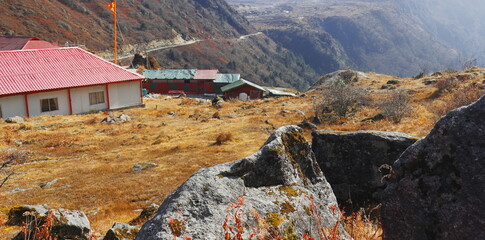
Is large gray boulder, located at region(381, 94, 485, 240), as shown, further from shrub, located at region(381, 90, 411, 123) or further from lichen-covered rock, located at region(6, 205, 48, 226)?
shrub, located at region(381, 90, 411, 123)

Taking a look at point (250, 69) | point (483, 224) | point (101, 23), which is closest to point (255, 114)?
point (483, 224)

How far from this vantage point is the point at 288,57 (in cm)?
17512

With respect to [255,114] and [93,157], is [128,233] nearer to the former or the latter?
[93,157]

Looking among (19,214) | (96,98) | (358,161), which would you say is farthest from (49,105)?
(358,161)

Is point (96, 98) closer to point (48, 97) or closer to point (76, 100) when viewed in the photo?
point (76, 100)

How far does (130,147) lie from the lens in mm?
21938

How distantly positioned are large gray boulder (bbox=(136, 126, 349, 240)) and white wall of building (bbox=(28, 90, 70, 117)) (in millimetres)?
30960

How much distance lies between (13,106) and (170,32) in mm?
95886

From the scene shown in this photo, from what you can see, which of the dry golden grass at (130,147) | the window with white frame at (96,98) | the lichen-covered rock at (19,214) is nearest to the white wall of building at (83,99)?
the window with white frame at (96,98)

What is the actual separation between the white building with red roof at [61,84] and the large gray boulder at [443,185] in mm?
32291

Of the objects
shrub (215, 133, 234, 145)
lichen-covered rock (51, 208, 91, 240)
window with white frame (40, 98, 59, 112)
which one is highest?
lichen-covered rock (51, 208, 91, 240)

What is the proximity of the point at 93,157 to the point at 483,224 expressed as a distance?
746 inches

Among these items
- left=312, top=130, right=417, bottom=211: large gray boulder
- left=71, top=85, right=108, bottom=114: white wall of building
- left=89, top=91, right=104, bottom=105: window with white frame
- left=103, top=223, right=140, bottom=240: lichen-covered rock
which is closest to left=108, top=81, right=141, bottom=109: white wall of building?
left=89, top=91, right=104, bottom=105: window with white frame

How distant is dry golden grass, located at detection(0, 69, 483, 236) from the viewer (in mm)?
13195
